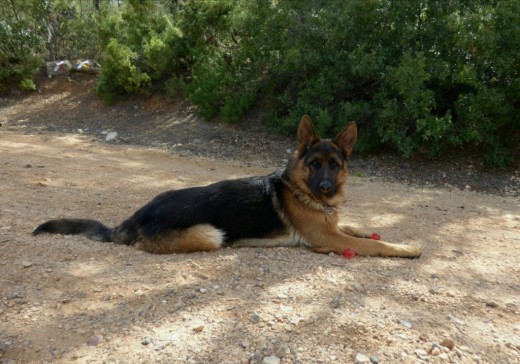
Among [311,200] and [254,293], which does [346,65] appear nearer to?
[311,200]

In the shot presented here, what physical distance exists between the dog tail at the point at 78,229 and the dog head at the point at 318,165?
2111 mm

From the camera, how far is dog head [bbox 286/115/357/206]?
4867 millimetres

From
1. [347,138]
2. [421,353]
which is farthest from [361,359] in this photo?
[347,138]

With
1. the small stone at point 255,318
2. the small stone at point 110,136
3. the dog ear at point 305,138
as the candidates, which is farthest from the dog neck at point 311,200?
the small stone at point 110,136

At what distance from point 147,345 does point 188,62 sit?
14.0m

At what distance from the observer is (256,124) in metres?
13.2

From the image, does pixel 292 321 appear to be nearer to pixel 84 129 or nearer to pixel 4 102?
pixel 84 129

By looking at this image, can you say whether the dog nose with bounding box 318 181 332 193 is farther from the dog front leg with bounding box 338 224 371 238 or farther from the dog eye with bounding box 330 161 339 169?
the dog front leg with bounding box 338 224 371 238

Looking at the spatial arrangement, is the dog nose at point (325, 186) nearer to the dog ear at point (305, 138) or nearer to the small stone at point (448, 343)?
the dog ear at point (305, 138)

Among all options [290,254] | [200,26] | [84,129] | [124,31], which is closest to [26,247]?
[290,254]

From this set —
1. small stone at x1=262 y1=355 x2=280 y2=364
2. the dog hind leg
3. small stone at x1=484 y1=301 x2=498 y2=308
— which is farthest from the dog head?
small stone at x1=262 y1=355 x2=280 y2=364

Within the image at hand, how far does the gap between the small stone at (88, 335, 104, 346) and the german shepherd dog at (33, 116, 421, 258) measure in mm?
1651

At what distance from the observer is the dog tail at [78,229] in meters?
4.66

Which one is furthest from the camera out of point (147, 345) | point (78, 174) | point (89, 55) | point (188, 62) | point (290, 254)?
point (89, 55)
